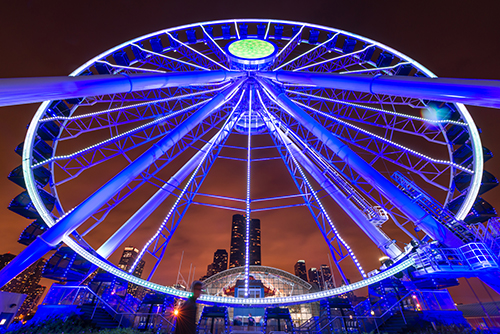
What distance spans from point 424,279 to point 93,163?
19.0 metres

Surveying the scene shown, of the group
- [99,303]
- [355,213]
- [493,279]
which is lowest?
[99,303]

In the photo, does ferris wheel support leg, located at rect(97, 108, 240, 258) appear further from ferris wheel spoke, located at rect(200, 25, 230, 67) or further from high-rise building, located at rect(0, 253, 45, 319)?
high-rise building, located at rect(0, 253, 45, 319)

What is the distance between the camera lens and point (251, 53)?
664 inches

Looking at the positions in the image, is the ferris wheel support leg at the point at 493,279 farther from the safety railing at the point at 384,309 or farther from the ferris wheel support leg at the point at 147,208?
the ferris wheel support leg at the point at 147,208

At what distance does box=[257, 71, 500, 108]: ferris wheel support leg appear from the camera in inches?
209

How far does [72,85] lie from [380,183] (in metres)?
12.9

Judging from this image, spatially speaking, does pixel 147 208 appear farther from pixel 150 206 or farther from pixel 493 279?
pixel 493 279

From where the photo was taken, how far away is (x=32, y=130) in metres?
13.3

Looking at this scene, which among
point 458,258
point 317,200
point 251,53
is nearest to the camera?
point 458,258

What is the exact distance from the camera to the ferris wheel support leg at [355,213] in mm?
14672

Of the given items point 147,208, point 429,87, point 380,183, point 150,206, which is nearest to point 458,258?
point 380,183

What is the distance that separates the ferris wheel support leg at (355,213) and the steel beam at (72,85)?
10894 mm

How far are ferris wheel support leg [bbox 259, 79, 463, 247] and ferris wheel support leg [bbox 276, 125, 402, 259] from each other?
Answer: 11.9 feet

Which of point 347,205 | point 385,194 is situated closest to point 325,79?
point 385,194
